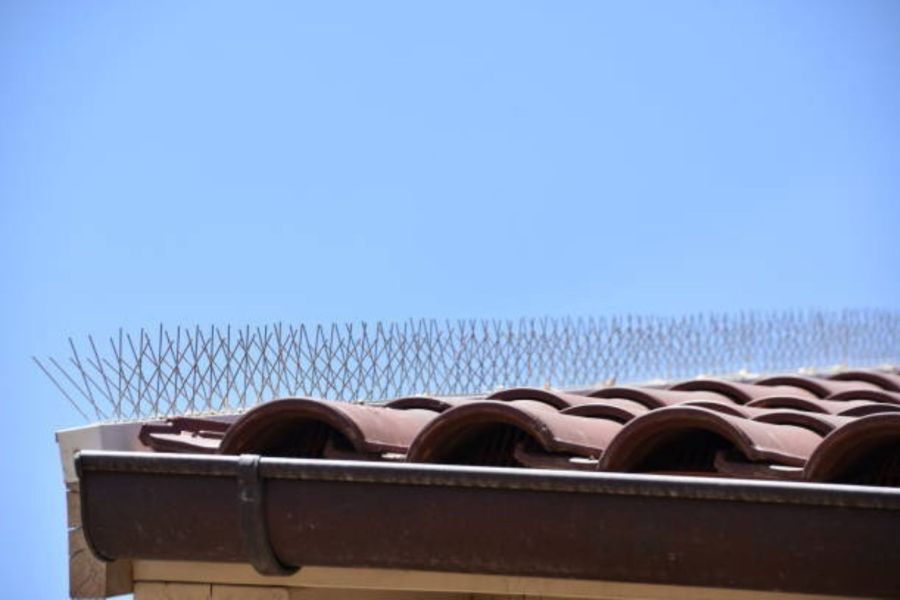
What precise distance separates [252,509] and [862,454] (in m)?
1.99

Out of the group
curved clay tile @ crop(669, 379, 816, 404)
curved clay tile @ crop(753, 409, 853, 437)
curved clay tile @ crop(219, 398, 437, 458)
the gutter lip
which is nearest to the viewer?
the gutter lip

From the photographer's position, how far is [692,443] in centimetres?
582

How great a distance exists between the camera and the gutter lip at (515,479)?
4.42 metres

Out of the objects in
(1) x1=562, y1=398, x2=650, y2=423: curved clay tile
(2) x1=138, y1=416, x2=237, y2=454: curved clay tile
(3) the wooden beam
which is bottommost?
(3) the wooden beam

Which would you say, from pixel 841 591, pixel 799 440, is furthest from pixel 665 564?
pixel 799 440

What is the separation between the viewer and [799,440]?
5.95m

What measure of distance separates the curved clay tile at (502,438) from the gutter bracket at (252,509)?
0.62 meters

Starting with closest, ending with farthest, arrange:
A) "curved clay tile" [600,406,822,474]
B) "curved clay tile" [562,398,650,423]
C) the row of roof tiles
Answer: the row of roof tiles, "curved clay tile" [600,406,822,474], "curved clay tile" [562,398,650,423]

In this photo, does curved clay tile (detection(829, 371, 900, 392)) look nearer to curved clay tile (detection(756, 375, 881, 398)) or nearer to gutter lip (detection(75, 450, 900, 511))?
curved clay tile (detection(756, 375, 881, 398))

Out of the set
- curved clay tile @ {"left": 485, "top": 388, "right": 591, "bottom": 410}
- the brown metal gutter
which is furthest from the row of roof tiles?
the brown metal gutter

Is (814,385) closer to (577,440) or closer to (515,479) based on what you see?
(577,440)

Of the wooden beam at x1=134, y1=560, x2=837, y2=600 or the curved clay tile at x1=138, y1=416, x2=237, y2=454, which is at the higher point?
the curved clay tile at x1=138, y1=416, x2=237, y2=454

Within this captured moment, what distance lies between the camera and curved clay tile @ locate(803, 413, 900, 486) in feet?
16.8

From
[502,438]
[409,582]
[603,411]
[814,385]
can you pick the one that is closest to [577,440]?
[502,438]
